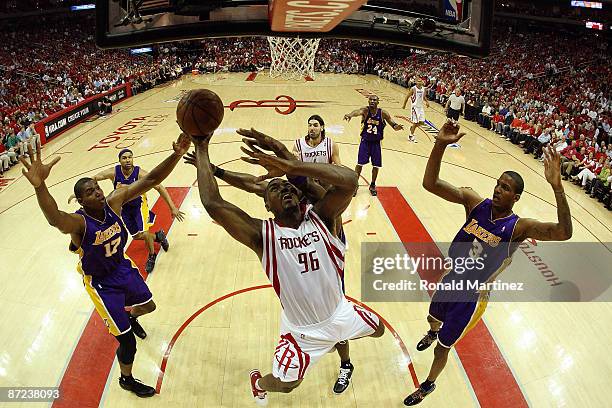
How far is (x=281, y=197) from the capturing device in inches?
111

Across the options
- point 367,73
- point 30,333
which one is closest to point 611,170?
point 30,333

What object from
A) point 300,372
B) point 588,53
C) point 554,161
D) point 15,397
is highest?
point 588,53

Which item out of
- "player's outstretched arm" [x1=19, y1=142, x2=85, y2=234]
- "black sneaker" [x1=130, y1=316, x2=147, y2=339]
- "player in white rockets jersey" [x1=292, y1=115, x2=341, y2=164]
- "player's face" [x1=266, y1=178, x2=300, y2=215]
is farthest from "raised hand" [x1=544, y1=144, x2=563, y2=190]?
"black sneaker" [x1=130, y1=316, x2=147, y2=339]

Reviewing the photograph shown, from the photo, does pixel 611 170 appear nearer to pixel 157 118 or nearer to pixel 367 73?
pixel 157 118

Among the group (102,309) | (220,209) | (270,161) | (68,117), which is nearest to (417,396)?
(220,209)

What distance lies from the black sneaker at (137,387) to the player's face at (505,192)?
10.9 feet

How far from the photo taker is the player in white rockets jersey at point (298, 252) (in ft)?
8.82

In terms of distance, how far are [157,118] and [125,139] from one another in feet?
8.90

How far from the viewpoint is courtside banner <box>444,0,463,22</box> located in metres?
4.34

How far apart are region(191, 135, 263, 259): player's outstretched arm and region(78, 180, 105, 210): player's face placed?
127cm

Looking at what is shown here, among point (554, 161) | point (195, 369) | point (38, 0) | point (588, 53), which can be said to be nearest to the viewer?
point (554, 161)

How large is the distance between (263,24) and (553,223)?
2.98 meters

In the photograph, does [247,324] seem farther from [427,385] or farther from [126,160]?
[126,160]

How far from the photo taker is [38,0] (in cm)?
2755
